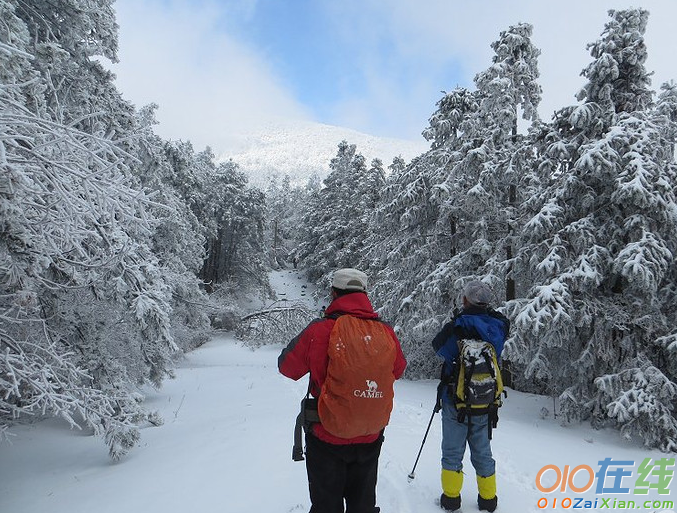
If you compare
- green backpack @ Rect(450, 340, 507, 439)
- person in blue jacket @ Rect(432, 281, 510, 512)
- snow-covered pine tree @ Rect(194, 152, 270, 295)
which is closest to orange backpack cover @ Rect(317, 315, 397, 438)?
green backpack @ Rect(450, 340, 507, 439)

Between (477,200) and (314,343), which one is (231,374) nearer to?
(477,200)

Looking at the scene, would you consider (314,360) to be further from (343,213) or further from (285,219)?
(285,219)

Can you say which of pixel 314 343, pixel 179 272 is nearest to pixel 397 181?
pixel 179 272

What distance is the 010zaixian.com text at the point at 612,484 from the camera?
188 inches

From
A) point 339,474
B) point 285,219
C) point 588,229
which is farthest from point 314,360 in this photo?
point 285,219

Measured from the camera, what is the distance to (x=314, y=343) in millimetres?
3195

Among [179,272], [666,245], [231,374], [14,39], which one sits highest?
[14,39]

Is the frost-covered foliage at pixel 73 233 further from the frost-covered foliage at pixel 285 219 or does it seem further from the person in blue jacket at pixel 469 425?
the frost-covered foliage at pixel 285 219

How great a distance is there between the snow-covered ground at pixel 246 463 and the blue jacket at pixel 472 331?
1553 millimetres

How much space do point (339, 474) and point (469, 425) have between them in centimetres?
162

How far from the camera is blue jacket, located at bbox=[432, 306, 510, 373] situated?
14.2ft

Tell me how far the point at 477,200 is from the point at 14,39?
1110cm

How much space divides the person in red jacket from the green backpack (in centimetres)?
122

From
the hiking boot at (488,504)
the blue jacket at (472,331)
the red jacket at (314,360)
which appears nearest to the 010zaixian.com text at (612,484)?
the hiking boot at (488,504)
